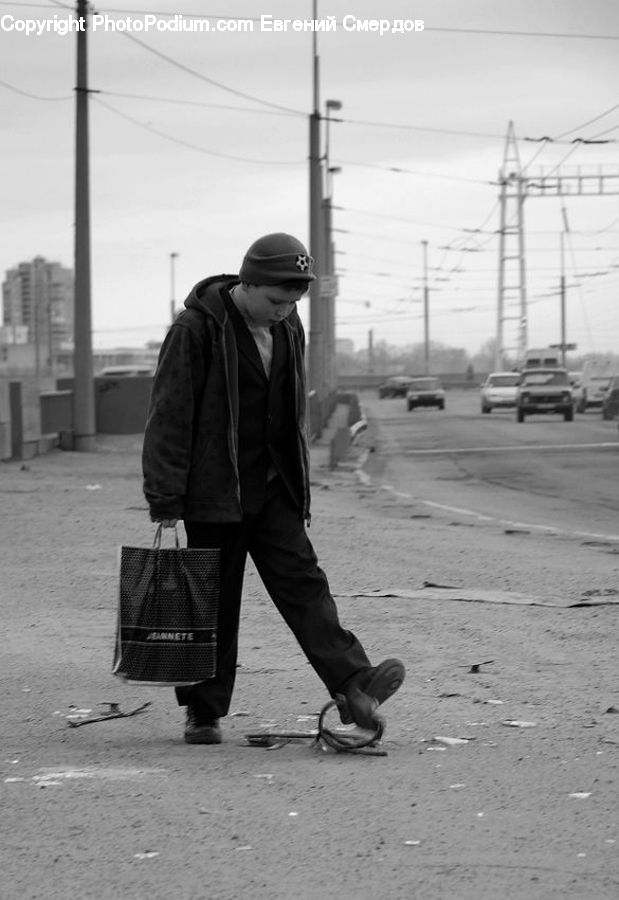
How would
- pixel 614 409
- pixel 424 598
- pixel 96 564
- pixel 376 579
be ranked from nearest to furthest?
pixel 424 598, pixel 376 579, pixel 96 564, pixel 614 409

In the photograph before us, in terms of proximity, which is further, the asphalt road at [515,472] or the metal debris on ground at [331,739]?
the asphalt road at [515,472]

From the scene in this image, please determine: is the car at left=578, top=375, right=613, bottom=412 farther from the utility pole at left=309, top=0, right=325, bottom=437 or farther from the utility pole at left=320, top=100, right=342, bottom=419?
the utility pole at left=309, top=0, right=325, bottom=437

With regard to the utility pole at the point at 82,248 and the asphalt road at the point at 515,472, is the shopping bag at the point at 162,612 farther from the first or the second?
the utility pole at the point at 82,248

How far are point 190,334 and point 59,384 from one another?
28.1 metres

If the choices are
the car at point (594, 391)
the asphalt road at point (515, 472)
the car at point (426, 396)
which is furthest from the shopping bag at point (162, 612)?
the car at point (426, 396)

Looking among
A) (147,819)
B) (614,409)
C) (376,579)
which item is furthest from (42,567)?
(614,409)

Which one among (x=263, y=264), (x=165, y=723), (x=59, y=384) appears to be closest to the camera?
(x=263, y=264)

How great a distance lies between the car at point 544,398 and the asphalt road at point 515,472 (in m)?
4.48

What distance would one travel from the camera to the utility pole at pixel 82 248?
26594 millimetres

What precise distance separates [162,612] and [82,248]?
21.7m

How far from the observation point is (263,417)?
227 inches

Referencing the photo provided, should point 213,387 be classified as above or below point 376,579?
above

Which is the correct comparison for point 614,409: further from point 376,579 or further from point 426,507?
point 376,579

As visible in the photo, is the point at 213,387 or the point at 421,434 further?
the point at 421,434
